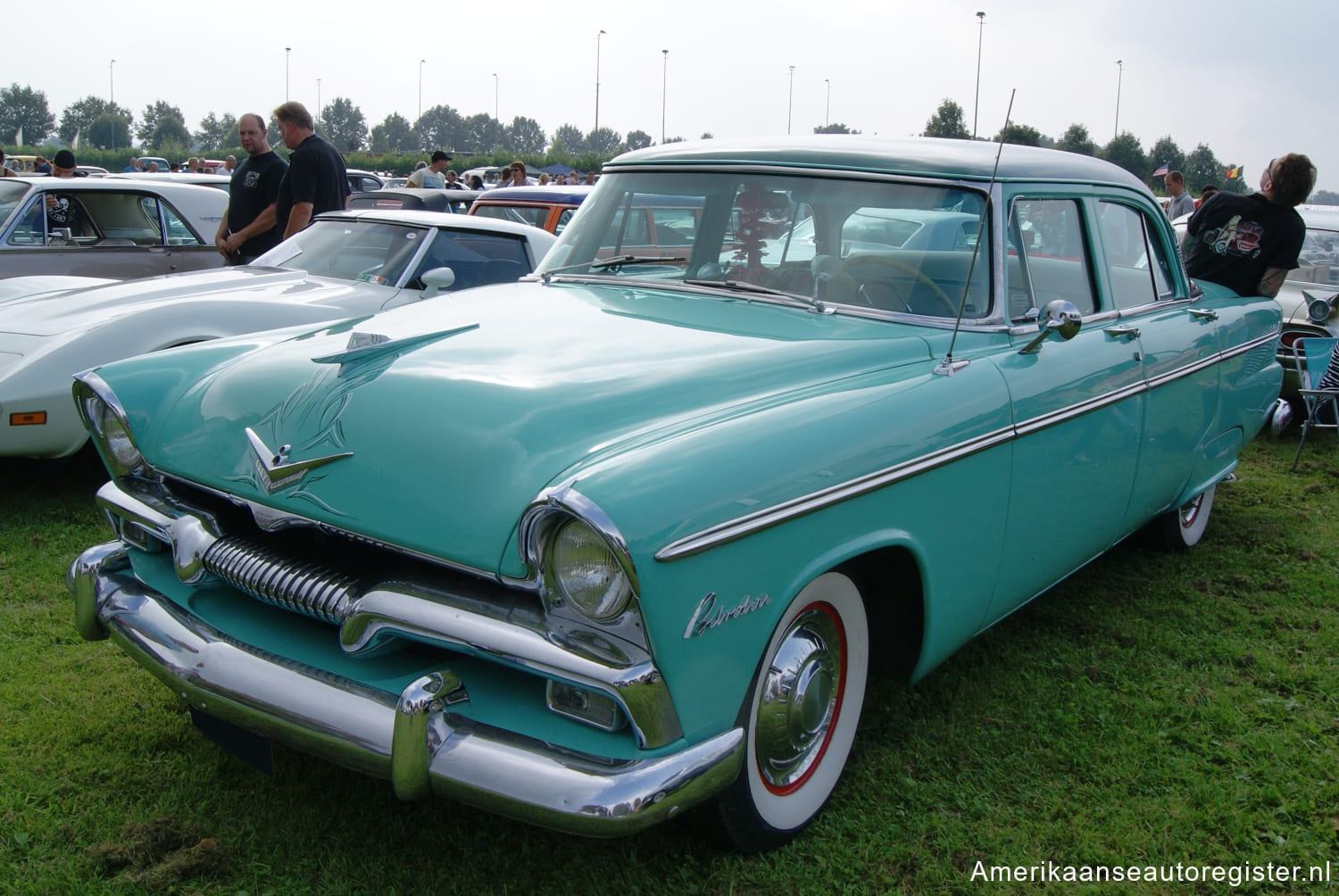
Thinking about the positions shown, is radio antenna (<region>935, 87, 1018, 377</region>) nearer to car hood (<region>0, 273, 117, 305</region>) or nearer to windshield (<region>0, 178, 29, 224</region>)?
car hood (<region>0, 273, 117, 305</region>)

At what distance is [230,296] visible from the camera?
5.06 m

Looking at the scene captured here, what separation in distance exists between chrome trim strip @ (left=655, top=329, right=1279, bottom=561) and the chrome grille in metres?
0.73

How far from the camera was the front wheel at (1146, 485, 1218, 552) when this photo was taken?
4.56m

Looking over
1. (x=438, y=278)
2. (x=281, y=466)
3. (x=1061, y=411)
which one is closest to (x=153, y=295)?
(x=438, y=278)

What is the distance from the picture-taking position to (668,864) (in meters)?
2.32

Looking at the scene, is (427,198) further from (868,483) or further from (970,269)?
(868,483)

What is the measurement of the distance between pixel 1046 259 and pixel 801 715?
180 centimetres

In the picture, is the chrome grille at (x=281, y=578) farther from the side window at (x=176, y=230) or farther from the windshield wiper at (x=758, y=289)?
the side window at (x=176, y=230)

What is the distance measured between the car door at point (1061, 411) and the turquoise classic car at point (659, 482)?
0.02m

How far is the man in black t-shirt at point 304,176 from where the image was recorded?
652 centimetres

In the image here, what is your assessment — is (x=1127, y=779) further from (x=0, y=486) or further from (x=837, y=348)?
(x=0, y=486)

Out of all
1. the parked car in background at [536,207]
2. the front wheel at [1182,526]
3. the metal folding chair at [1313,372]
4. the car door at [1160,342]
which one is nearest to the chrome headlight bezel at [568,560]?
the car door at [1160,342]

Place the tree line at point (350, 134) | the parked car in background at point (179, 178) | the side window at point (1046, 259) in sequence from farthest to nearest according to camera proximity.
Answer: the tree line at point (350, 134) < the parked car in background at point (179, 178) < the side window at point (1046, 259)

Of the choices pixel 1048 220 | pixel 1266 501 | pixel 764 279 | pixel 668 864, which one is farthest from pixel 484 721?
pixel 1266 501
